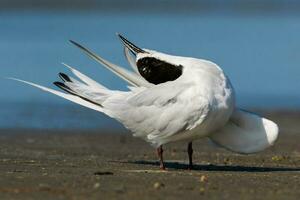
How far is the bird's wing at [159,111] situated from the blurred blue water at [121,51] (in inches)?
199

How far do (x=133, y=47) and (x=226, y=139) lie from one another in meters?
1.13

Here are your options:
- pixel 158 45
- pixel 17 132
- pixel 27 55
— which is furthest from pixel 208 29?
pixel 17 132

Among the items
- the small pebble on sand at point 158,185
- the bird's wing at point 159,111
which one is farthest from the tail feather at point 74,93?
the small pebble on sand at point 158,185

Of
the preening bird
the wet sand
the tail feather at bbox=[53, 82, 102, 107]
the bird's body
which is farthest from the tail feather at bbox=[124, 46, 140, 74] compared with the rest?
the wet sand

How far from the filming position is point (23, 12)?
36.0 meters

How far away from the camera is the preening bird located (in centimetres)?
974

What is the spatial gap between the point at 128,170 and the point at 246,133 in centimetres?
112

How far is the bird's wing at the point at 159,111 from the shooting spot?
382 inches

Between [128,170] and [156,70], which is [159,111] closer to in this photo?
[156,70]

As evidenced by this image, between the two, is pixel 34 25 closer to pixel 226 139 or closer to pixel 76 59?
pixel 76 59

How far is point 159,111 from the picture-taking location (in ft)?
32.9

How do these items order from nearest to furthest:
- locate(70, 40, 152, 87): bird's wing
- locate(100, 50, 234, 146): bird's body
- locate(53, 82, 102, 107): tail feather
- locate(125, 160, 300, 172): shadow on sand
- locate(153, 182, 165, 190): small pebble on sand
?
locate(153, 182, 165, 190): small pebble on sand, locate(100, 50, 234, 146): bird's body, locate(125, 160, 300, 172): shadow on sand, locate(70, 40, 152, 87): bird's wing, locate(53, 82, 102, 107): tail feather

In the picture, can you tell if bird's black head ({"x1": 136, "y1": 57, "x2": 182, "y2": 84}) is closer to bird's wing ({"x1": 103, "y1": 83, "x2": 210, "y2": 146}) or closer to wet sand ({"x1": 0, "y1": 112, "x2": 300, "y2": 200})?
bird's wing ({"x1": 103, "y1": 83, "x2": 210, "y2": 146})

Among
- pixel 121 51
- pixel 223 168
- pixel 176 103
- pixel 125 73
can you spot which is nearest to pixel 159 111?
pixel 176 103
